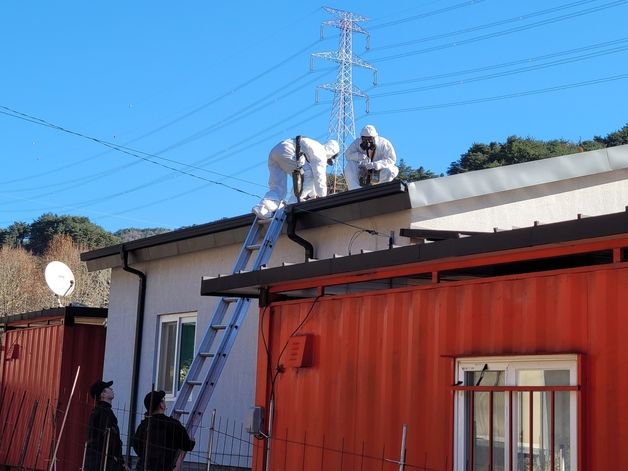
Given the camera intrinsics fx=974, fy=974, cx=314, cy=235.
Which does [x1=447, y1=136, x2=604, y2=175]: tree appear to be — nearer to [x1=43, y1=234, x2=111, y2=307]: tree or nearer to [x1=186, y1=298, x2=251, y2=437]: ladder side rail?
[x1=43, y1=234, x2=111, y2=307]: tree

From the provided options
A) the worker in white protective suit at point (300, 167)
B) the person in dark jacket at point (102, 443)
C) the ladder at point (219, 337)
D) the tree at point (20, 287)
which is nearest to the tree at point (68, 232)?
the tree at point (20, 287)

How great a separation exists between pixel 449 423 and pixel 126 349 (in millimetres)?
8535

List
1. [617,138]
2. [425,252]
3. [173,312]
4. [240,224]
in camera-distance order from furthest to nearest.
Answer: [617,138]
[173,312]
[240,224]
[425,252]

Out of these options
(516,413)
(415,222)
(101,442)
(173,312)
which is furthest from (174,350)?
(516,413)

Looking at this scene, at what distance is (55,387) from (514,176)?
8216 mm

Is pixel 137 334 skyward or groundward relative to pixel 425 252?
groundward

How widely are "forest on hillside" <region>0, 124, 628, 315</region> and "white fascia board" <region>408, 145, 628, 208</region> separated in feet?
81.7

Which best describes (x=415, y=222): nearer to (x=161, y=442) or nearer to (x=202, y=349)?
(x=202, y=349)

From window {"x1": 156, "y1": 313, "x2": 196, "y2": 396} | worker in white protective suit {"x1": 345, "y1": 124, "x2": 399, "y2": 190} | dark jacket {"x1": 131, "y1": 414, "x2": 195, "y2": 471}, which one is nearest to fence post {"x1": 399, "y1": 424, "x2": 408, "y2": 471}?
Answer: dark jacket {"x1": 131, "y1": 414, "x2": 195, "y2": 471}

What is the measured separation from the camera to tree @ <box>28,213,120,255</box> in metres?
61.2

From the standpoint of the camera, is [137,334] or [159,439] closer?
[159,439]

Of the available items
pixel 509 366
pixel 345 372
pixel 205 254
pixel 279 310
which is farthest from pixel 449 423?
pixel 205 254

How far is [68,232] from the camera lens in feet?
201

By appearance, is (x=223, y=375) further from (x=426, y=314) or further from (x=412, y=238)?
(x=426, y=314)
